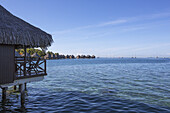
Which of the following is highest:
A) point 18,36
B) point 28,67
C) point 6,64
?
point 18,36

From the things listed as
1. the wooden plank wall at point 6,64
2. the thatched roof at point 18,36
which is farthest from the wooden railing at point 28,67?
the thatched roof at point 18,36

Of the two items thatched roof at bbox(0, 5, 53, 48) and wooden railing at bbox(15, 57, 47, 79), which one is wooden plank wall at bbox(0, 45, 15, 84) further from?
thatched roof at bbox(0, 5, 53, 48)

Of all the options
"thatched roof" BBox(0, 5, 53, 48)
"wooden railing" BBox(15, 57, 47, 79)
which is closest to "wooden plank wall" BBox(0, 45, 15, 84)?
"wooden railing" BBox(15, 57, 47, 79)

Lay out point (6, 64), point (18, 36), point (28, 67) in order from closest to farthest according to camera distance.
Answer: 1. point (6, 64)
2. point (18, 36)
3. point (28, 67)

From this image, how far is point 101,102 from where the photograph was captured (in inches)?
418

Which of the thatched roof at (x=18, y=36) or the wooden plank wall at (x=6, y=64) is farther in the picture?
the wooden plank wall at (x=6, y=64)

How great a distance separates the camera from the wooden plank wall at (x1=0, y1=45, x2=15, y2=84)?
27.3 ft

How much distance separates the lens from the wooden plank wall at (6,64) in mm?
8312

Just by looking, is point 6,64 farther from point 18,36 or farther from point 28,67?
point 28,67

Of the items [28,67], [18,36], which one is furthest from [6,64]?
[28,67]

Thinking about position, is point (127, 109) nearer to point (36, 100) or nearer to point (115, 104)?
point (115, 104)

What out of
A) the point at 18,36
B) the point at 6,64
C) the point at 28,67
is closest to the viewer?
the point at 6,64

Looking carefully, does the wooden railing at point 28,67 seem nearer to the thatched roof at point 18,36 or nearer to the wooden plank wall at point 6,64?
the wooden plank wall at point 6,64

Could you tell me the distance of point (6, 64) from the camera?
27.9ft
